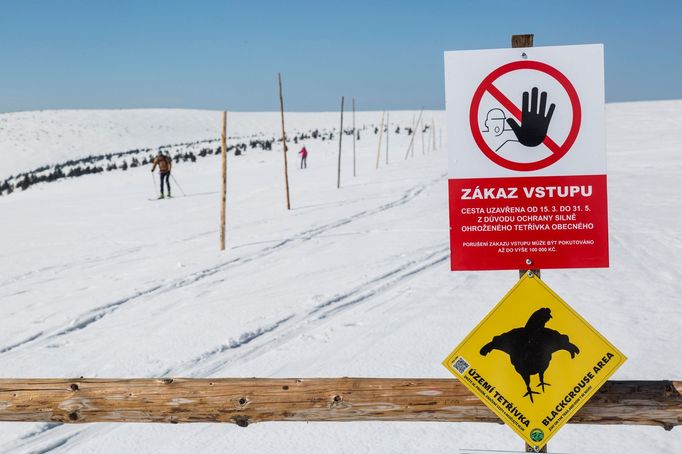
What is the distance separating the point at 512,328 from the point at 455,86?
3.96 feet

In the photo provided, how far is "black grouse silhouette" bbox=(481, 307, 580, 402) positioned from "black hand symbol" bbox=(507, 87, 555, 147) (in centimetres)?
83

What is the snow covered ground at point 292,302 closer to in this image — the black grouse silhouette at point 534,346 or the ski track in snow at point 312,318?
the ski track in snow at point 312,318

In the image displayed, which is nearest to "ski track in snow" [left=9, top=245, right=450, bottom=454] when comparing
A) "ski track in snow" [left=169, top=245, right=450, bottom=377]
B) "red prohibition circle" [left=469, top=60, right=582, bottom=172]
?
"ski track in snow" [left=169, top=245, right=450, bottom=377]

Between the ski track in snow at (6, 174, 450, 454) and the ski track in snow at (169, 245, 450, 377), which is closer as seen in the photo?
the ski track in snow at (6, 174, 450, 454)

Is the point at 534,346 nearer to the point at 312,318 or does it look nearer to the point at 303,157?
the point at 312,318

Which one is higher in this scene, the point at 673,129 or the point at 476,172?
the point at 673,129

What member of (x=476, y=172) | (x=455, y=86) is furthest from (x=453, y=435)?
(x=455, y=86)

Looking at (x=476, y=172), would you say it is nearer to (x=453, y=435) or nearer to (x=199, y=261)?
(x=453, y=435)

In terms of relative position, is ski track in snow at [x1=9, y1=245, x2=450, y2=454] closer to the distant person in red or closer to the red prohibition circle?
the red prohibition circle

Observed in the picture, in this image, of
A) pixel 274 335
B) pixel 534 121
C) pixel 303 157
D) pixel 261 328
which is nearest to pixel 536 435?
pixel 534 121

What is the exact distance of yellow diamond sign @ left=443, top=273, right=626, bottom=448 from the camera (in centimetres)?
314

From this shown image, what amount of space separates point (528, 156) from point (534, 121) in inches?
6.7

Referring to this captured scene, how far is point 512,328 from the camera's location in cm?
322

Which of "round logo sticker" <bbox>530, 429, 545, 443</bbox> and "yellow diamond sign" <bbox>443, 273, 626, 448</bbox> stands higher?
"yellow diamond sign" <bbox>443, 273, 626, 448</bbox>
